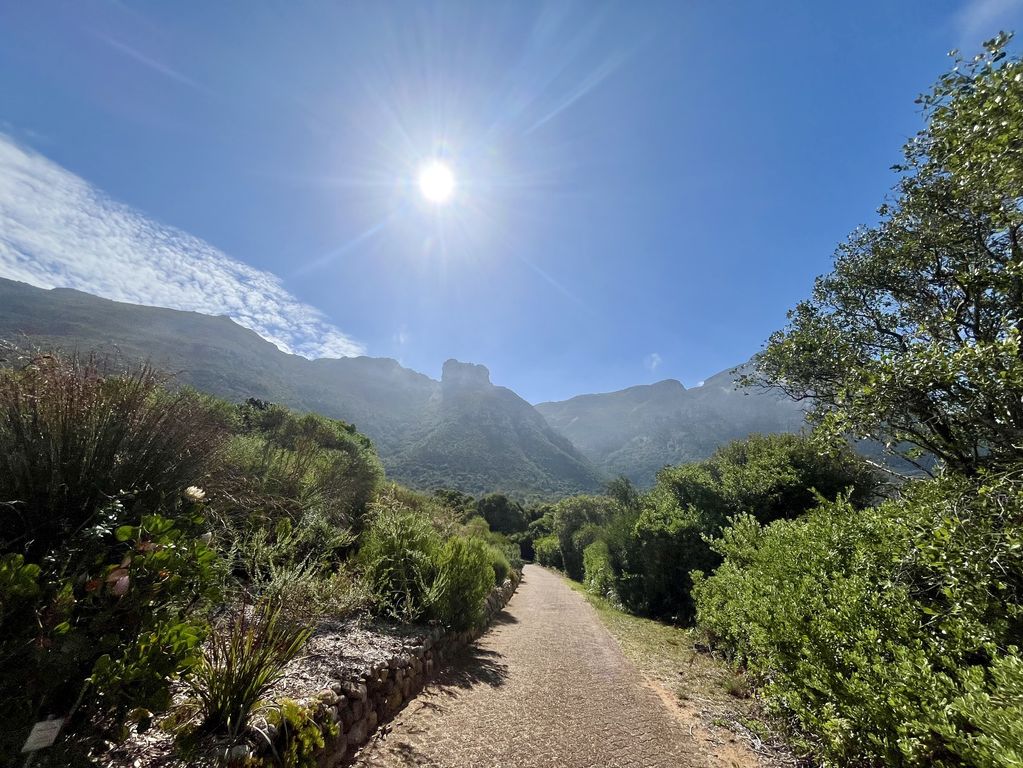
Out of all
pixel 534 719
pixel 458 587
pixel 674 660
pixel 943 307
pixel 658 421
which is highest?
pixel 658 421

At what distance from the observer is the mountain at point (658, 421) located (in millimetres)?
100250

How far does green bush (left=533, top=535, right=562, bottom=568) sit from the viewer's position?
35.9 metres

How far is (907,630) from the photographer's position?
9.55ft

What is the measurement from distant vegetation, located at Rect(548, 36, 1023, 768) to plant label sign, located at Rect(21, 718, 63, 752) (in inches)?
155

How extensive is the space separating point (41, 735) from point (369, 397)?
11042cm

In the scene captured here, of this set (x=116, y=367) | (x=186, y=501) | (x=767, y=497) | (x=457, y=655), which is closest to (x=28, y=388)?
(x=116, y=367)

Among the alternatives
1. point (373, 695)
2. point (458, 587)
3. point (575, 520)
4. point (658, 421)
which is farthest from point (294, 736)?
point (658, 421)

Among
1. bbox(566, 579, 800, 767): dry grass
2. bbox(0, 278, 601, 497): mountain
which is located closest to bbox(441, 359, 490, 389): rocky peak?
bbox(0, 278, 601, 497): mountain

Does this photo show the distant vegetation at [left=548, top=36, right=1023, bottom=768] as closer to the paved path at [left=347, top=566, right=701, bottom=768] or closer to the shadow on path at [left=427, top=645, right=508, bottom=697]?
the paved path at [left=347, top=566, right=701, bottom=768]

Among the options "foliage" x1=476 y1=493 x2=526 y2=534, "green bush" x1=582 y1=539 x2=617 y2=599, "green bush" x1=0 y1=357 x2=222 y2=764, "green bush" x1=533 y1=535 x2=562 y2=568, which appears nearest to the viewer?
"green bush" x1=0 y1=357 x2=222 y2=764

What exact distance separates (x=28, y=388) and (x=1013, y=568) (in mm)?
7219

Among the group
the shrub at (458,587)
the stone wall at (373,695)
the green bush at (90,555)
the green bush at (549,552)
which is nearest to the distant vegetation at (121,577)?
the green bush at (90,555)

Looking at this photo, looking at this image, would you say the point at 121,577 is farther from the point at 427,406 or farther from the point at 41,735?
the point at 427,406

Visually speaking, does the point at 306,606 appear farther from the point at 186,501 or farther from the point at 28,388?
the point at 28,388
